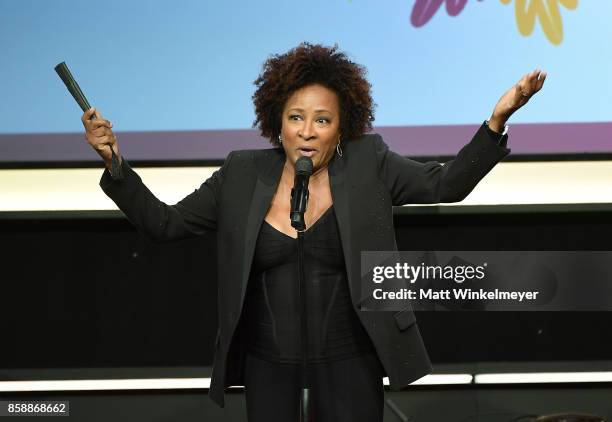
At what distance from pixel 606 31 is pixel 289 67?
69.2 inches

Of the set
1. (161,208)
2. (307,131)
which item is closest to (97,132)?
(161,208)

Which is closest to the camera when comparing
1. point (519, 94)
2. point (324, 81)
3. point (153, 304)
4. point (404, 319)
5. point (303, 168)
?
point (303, 168)

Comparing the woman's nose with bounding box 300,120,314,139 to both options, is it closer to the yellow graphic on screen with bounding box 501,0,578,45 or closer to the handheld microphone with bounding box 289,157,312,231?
the handheld microphone with bounding box 289,157,312,231

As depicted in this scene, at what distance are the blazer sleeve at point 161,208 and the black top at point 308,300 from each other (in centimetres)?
18

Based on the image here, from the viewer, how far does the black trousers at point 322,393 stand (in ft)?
5.60

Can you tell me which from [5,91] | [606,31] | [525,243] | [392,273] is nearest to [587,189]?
[525,243]

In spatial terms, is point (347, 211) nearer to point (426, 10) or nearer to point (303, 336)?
point (303, 336)

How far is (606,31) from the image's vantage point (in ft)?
10.7

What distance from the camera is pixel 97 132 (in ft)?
5.64

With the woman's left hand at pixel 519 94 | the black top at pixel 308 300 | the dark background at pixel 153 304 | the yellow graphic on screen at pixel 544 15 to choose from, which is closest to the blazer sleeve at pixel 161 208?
the black top at pixel 308 300

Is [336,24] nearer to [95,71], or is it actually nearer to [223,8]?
[223,8]

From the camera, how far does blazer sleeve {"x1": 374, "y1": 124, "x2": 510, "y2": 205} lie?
5.83ft

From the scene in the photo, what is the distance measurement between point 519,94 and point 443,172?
229 mm

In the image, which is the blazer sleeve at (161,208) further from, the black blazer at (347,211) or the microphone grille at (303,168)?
the microphone grille at (303,168)
